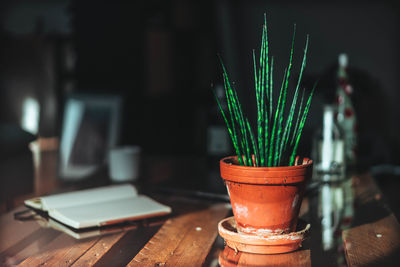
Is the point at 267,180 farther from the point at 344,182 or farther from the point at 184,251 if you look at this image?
the point at 344,182

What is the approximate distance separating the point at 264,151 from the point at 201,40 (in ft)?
11.0

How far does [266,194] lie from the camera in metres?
0.62

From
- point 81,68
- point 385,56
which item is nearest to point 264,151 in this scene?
point 81,68

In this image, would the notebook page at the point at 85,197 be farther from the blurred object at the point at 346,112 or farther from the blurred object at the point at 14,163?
the blurred object at the point at 14,163

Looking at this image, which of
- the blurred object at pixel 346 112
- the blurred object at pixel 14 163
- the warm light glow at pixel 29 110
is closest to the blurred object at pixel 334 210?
the blurred object at pixel 346 112

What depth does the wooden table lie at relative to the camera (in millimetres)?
606

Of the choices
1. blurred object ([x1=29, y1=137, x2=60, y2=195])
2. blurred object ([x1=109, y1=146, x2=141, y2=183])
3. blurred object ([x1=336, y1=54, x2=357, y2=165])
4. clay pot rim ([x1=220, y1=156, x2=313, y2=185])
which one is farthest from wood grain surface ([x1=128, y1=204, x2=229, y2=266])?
blurred object ([x1=29, y1=137, x2=60, y2=195])

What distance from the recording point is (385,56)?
4508 mm

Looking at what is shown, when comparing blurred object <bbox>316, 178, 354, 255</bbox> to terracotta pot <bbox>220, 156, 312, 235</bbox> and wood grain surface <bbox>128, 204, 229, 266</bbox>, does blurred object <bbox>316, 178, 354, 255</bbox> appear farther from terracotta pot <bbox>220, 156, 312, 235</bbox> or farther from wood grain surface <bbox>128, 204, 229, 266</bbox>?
wood grain surface <bbox>128, 204, 229, 266</bbox>

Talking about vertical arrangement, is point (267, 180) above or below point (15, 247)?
above

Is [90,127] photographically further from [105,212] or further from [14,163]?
[105,212]

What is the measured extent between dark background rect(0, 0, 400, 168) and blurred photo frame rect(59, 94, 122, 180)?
883 mm

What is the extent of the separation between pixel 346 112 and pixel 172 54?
8.43 feet

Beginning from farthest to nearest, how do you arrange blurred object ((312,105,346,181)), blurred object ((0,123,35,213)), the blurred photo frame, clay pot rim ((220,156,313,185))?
1. blurred object ((0,123,35,213))
2. the blurred photo frame
3. blurred object ((312,105,346,181))
4. clay pot rim ((220,156,313,185))
